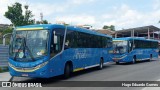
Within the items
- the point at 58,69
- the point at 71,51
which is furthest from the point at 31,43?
the point at 71,51

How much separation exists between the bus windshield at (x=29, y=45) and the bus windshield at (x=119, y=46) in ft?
50.3

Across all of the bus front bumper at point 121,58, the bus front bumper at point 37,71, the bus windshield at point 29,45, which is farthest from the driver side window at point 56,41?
the bus front bumper at point 121,58

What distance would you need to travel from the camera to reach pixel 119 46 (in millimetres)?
28281

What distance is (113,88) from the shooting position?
1194 centimetres

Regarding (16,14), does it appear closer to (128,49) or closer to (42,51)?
(128,49)

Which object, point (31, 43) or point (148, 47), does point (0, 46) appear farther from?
point (148, 47)

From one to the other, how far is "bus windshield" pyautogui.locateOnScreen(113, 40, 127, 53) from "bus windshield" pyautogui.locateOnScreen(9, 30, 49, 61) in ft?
50.3

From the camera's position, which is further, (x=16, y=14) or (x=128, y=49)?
(x=16, y=14)

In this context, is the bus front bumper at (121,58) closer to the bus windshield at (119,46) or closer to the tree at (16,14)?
the bus windshield at (119,46)

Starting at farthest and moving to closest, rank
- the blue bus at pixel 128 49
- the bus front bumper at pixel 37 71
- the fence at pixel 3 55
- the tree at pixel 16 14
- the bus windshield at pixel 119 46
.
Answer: the tree at pixel 16 14 < the bus windshield at pixel 119 46 < the blue bus at pixel 128 49 < the fence at pixel 3 55 < the bus front bumper at pixel 37 71

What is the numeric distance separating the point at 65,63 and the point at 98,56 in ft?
22.2

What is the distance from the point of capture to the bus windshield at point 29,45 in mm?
13500

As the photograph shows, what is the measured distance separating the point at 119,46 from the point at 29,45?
52.1 ft

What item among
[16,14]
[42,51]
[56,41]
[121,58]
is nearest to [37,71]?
[42,51]
